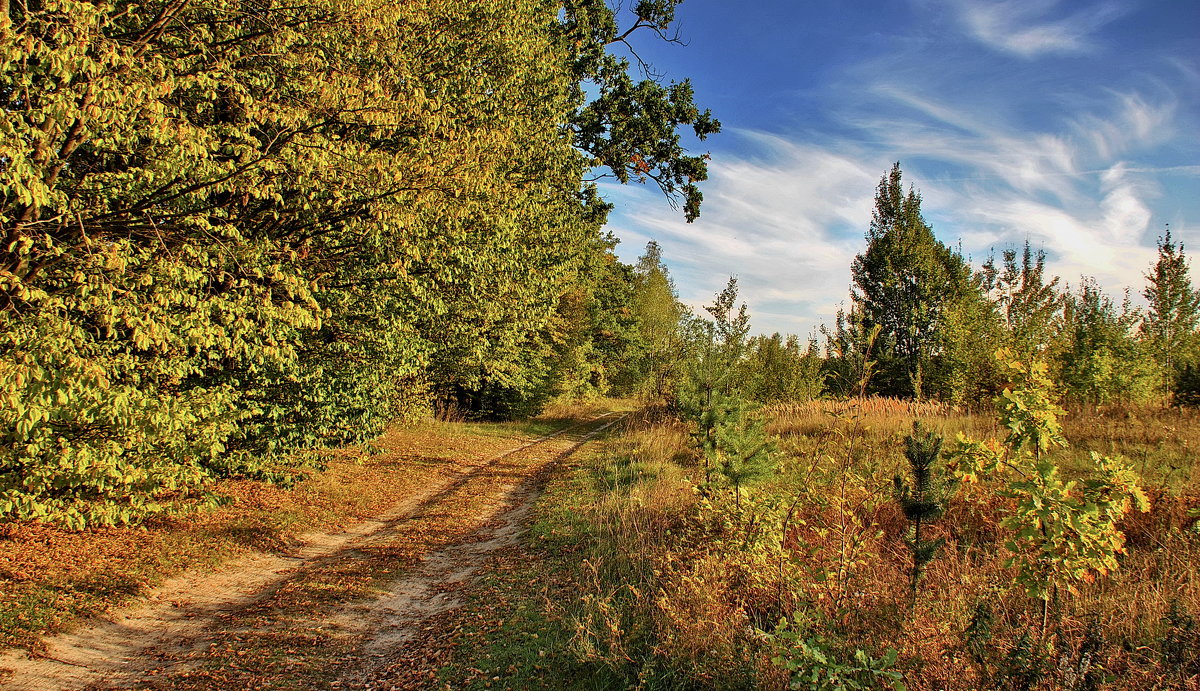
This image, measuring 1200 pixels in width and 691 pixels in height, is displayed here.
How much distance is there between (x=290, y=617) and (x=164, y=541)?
305 cm

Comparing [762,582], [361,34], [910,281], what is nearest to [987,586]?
[762,582]

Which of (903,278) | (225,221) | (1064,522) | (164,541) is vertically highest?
(903,278)

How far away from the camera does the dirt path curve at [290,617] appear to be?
4754mm

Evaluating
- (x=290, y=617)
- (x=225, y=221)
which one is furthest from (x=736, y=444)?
(x=225, y=221)

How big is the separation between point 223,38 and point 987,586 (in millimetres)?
10205

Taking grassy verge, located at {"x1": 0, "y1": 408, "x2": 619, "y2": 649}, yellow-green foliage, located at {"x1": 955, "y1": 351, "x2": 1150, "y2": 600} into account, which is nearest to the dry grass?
grassy verge, located at {"x1": 0, "y1": 408, "x2": 619, "y2": 649}

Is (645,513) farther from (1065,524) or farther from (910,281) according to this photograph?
(910,281)

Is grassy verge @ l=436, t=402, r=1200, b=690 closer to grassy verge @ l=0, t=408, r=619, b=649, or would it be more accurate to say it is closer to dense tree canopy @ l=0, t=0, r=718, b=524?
grassy verge @ l=0, t=408, r=619, b=649

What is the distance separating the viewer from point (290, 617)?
235 inches

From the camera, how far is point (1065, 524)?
12.1 ft

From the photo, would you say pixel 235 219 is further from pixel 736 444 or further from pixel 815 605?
pixel 815 605

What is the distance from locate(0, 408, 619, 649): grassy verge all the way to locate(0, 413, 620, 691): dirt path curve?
30 centimetres

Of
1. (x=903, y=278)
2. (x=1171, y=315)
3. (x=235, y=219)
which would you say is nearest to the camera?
(x=235, y=219)

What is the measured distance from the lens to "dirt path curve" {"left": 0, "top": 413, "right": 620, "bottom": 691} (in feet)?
15.6
